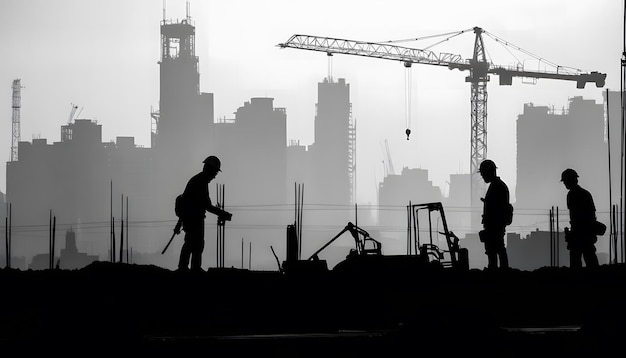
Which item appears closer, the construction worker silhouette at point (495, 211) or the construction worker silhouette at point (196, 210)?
the construction worker silhouette at point (196, 210)

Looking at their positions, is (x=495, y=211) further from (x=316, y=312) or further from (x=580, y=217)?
(x=316, y=312)

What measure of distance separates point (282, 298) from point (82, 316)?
7462 mm

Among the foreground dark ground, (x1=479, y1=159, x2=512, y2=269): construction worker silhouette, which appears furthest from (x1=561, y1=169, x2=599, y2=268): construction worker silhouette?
(x1=479, y1=159, x2=512, y2=269): construction worker silhouette

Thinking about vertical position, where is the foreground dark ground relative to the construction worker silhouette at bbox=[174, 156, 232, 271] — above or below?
below

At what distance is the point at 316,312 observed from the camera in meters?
12.0

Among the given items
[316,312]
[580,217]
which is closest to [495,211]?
[580,217]

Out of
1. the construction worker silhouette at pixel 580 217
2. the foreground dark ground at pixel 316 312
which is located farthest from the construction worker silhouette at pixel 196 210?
the construction worker silhouette at pixel 580 217

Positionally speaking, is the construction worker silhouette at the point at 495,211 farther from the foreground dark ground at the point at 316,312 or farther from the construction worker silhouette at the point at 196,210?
the construction worker silhouette at the point at 196,210

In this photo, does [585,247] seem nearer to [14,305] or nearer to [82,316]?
[14,305]

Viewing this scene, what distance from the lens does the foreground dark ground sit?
18.3ft

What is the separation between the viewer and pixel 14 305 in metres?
12.3

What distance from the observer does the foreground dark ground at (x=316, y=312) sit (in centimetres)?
558

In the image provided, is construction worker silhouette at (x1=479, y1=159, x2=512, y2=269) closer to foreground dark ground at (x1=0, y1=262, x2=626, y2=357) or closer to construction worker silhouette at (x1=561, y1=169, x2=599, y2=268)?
foreground dark ground at (x1=0, y1=262, x2=626, y2=357)

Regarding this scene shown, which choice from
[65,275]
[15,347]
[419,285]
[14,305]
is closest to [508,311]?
[419,285]
